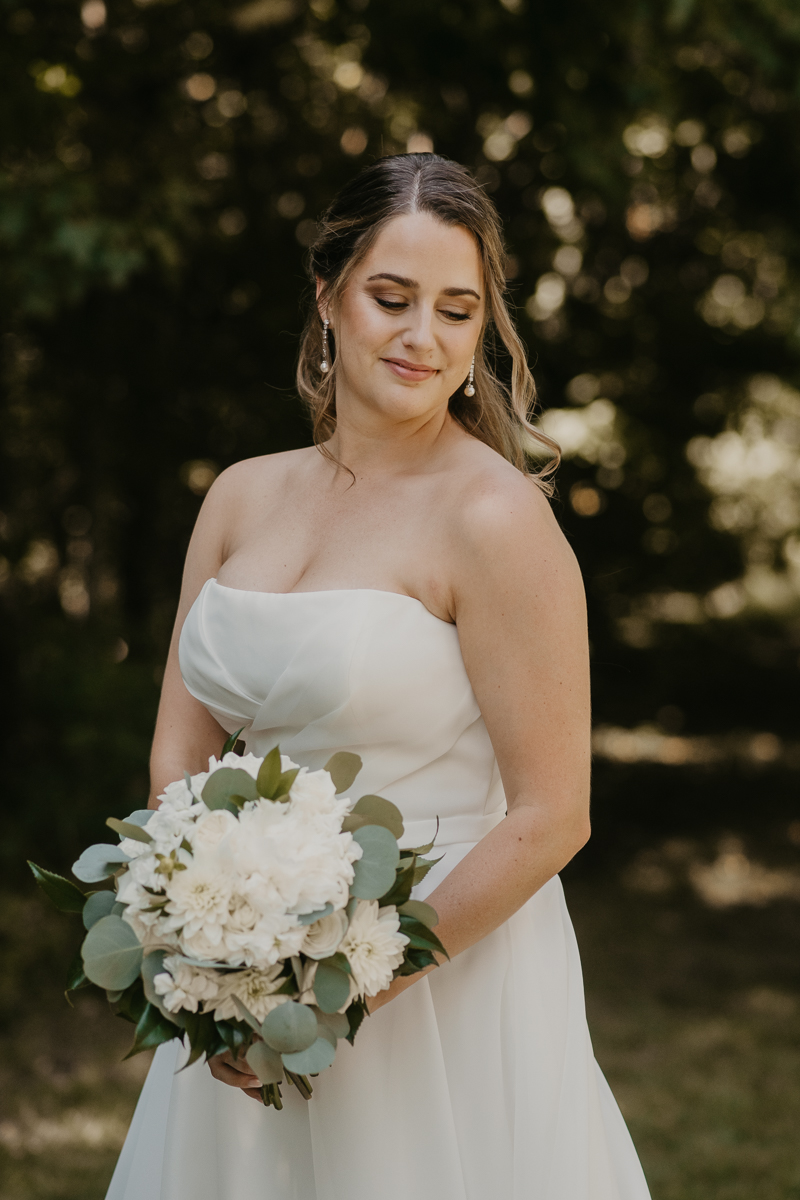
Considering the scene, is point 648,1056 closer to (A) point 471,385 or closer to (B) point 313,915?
(A) point 471,385

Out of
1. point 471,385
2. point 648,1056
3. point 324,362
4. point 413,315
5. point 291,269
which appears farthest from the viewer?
point 291,269

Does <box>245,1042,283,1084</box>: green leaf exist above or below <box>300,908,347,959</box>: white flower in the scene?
below

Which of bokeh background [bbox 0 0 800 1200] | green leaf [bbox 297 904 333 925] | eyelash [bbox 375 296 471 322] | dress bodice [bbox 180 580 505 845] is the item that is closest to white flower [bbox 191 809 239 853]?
green leaf [bbox 297 904 333 925]

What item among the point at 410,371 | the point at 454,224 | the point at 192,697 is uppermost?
the point at 454,224

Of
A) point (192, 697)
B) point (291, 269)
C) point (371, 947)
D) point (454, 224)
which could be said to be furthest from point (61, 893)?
point (291, 269)

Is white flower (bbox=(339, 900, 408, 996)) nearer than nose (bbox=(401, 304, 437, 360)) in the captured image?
Yes

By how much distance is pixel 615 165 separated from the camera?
16.8 ft

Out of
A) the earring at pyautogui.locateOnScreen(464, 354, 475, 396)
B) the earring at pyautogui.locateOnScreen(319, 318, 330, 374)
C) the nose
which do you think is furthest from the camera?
the earring at pyautogui.locateOnScreen(319, 318, 330, 374)

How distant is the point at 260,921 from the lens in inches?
65.6

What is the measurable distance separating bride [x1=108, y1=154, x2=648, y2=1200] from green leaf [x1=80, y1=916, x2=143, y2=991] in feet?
0.88

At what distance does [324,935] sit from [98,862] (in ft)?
1.30

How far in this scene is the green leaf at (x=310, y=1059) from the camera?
65.4 inches

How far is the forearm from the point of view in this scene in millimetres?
1944

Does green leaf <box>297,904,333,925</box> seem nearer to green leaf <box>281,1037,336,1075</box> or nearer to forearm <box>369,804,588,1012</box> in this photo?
green leaf <box>281,1037,336,1075</box>
